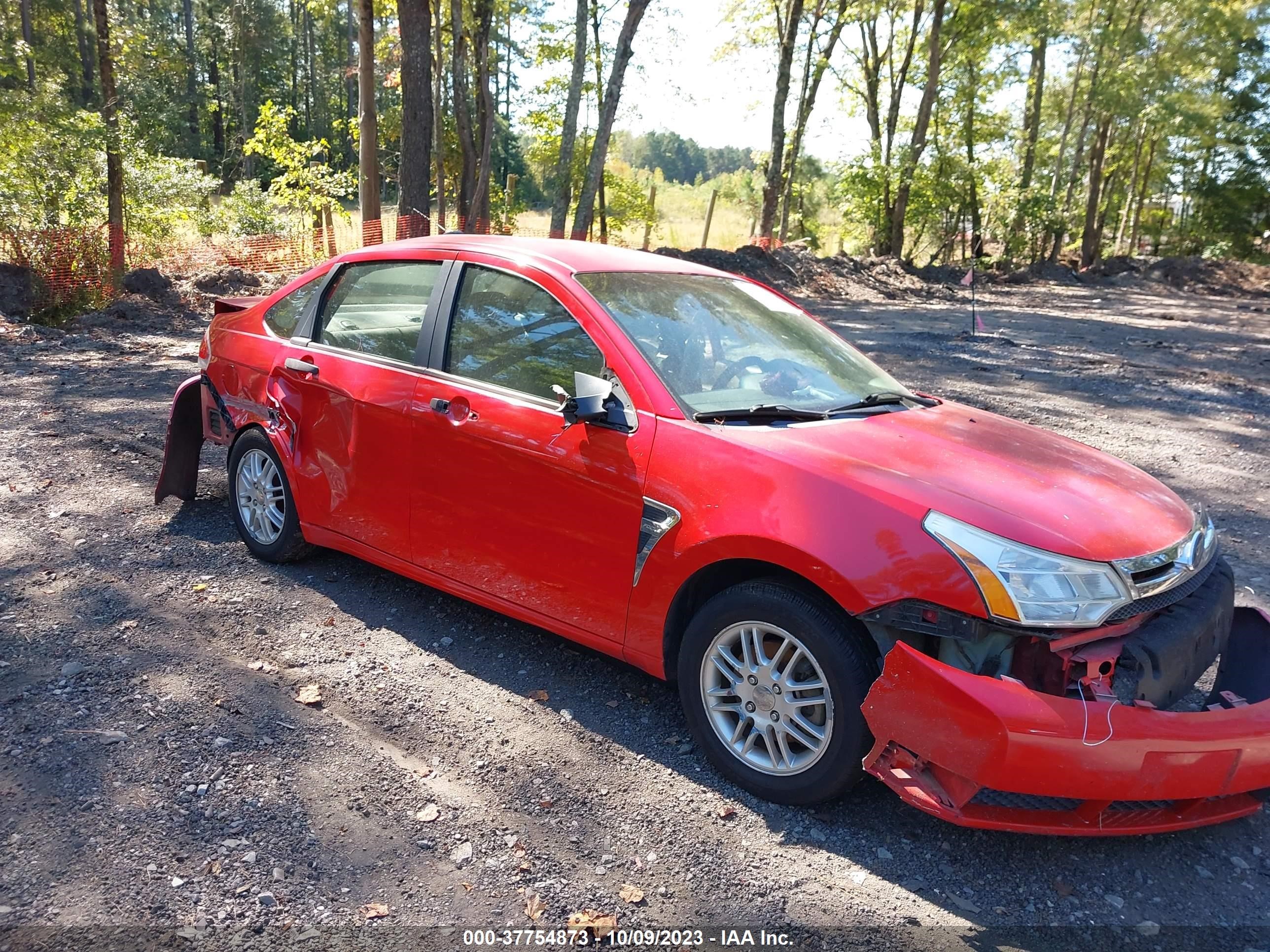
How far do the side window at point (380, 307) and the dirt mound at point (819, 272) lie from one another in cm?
1686

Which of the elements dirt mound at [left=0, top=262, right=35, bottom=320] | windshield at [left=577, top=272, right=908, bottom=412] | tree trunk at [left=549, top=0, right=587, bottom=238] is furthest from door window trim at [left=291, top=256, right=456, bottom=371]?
tree trunk at [left=549, top=0, right=587, bottom=238]

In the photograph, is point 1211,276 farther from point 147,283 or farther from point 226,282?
point 147,283

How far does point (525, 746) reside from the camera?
3.36 meters

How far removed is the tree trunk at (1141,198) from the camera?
46.1 metres

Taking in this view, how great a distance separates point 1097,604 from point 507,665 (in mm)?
2391

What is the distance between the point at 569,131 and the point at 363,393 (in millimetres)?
18213

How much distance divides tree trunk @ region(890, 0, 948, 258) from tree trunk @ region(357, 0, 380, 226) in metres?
18.5

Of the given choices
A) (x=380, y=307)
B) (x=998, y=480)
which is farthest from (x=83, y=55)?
(x=998, y=480)

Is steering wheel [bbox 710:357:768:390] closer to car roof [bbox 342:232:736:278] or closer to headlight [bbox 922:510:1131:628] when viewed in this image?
car roof [bbox 342:232:736:278]

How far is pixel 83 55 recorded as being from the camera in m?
40.7

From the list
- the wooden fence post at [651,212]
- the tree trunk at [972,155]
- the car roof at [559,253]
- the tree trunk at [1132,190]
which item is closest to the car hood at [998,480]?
the car roof at [559,253]

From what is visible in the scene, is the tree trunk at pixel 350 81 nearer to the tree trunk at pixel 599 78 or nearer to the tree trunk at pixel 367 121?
the tree trunk at pixel 599 78

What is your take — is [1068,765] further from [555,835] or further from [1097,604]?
[555,835]

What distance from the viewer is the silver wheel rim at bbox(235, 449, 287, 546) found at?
15.6 feet
